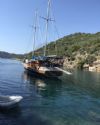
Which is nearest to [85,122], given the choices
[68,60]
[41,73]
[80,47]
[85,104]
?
[85,104]

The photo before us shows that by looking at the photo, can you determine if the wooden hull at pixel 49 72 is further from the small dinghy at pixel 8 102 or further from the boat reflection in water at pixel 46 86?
the small dinghy at pixel 8 102

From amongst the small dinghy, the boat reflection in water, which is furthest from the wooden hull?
the small dinghy

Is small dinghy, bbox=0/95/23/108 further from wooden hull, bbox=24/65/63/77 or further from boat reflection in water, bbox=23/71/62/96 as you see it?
wooden hull, bbox=24/65/63/77

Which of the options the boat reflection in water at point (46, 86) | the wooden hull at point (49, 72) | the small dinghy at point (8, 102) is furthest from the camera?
the wooden hull at point (49, 72)

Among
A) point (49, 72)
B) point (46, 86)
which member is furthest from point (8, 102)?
point (49, 72)

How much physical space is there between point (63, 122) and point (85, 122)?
2383 mm

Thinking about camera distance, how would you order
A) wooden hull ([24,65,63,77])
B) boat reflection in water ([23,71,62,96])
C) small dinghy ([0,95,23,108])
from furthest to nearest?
1. wooden hull ([24,65,63,77])
2. boat reflection in water ([23,71,62,96])
3. small dinghy ([0,95,23,108])

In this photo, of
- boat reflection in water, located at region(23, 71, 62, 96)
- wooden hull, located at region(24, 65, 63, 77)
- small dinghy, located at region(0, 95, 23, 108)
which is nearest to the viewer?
small dinghy, located at region(0, 95, 23, 108)

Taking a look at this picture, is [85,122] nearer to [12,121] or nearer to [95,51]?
[12,121]

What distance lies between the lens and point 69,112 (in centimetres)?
3034

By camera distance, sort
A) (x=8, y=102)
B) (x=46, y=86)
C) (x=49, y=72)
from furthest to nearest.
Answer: (x=49, y=72) < (x=46, y=86) < (x=8, y=102)

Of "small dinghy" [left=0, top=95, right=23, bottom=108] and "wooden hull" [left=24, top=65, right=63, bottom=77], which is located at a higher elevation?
"wooden hull" [left=24, top=65, right=63, bottom=77]

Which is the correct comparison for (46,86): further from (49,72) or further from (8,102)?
(8,102)

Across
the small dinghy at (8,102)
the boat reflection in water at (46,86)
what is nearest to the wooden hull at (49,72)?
the boat reflection in water at (46,86)
